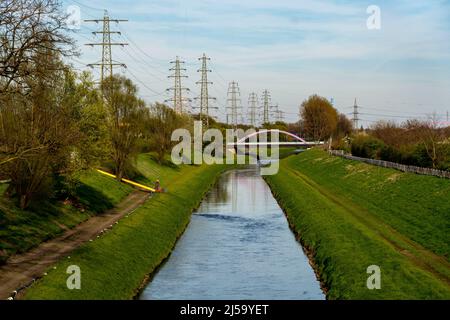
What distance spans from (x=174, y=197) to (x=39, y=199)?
2319cm

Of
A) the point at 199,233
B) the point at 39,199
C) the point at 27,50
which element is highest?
the point at 27,50

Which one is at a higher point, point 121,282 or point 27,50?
point 27,50

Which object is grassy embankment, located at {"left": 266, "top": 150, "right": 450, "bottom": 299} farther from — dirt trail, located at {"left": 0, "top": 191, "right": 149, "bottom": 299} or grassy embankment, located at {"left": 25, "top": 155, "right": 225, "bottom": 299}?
dirt trail, located at {"left": 0, "top": 191, "right": 149, "bottom": 299}

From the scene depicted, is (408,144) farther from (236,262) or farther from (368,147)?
(236,262)

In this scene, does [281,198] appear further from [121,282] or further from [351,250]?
[121,282]

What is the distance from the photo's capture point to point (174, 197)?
62844 mm

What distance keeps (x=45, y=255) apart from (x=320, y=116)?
6165 inches

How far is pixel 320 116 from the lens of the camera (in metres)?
182

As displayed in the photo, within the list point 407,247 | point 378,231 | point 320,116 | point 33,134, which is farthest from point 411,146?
point 320,116

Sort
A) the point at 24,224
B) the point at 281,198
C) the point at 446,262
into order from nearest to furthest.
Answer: the point at 446,262 → the point at 24,224 → the point at 281,198
